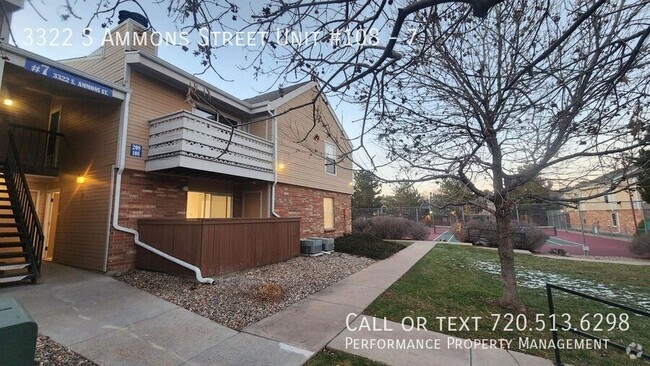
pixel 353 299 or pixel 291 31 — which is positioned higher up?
pixel 291 31

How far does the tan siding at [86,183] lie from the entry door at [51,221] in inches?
17.9

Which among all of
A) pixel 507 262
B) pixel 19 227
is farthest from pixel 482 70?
pixel 19 227

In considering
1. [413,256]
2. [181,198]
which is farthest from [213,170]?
[413,256]

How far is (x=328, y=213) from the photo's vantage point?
1537 cm

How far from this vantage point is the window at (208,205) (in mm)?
9789

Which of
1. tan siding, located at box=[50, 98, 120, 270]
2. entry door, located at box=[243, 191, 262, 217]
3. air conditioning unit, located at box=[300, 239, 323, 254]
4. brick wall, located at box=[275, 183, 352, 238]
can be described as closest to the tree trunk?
air conditioning unit, located at box=[300, 239, 323, 254]

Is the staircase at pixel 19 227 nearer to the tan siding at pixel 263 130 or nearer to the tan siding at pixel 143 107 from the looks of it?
the tan siding at pixel 143 107

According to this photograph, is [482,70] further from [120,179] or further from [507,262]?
[120,179]

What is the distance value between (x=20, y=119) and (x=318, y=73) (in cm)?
1120

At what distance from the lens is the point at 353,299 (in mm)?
6105

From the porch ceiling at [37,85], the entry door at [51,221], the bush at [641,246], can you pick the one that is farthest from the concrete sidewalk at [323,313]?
the bush at [641,246]

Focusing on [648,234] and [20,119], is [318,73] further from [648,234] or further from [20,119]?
[648,234]

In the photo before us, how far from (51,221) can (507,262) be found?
41.6 feet

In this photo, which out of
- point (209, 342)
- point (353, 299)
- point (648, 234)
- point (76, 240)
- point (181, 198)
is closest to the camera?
point (209, 342)
